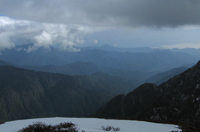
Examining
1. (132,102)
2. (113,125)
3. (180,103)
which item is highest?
(113,125)

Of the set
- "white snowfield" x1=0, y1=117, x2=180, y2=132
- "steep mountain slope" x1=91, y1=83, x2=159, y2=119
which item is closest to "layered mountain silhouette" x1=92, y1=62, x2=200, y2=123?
"steep mountain slope" x1=91, y1=83, x2=159, y2=119

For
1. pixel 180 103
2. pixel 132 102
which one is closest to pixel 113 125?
pixel 180 103

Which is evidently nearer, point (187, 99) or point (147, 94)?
point (187, 99)

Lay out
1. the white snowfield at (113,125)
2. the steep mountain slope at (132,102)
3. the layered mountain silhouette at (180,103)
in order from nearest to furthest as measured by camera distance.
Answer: the white snowfield at (113,125), the layered mountain silhouette at (180,103), the steep mountain slope at (132,102)

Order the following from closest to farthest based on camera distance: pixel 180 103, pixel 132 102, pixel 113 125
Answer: pixel 113 125, pixel 180 103, pixel 132 102

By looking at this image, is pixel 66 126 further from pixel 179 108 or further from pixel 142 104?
pixel 142 104

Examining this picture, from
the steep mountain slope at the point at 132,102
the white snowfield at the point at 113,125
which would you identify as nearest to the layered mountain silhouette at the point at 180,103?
the steep mountain slope at the point at 132,102

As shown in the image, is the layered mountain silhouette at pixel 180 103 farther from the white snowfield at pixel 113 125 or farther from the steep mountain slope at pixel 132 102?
the white snowfield at pixel 113 125

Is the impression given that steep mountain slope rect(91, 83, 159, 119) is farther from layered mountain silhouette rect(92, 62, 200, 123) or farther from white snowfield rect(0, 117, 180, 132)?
white snowfield rect(0, 117, 180, 132)

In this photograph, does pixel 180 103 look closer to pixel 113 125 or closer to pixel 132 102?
pixel 132 102

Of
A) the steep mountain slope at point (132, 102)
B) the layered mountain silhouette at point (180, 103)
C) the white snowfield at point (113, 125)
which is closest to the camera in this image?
the white snowfield at point (113, 125)

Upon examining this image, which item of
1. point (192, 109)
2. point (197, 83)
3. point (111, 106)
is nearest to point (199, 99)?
point (192, 109)
